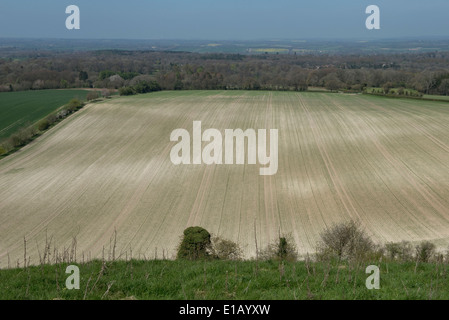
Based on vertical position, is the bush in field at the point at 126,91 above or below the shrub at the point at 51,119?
above

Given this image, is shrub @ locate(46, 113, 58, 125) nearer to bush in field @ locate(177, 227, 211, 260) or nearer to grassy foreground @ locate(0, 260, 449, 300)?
bush in field @ locate(177, 227, 211, 260)

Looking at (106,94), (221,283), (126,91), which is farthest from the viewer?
(126,91)

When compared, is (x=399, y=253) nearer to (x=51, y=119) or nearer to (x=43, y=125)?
(x=43, y=125)

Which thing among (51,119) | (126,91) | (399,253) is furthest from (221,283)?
(126,91)

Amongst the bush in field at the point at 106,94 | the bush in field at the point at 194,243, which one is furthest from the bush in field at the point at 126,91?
the bush in field at the point at 194,243

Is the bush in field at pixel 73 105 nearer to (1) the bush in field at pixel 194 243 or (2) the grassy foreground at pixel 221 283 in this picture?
(1) the bush in field at pixel 194 243
